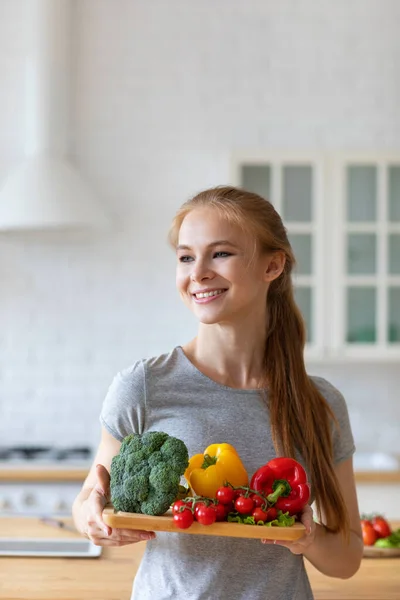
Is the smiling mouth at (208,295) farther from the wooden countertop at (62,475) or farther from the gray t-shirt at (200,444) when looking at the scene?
the wooden countertop at (62,475)

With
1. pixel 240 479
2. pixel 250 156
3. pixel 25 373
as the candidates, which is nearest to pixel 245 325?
pixel 240 479

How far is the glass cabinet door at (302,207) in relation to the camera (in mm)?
4242

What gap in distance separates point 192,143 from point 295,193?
72 centimetres

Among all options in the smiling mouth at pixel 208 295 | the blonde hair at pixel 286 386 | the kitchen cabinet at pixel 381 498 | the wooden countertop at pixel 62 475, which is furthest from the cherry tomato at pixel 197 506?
the kitchen cabinet at pixel 381 498

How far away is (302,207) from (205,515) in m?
2.92

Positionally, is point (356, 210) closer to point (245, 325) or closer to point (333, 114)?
point (333, 114)

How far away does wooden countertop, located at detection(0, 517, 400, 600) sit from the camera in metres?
2.01

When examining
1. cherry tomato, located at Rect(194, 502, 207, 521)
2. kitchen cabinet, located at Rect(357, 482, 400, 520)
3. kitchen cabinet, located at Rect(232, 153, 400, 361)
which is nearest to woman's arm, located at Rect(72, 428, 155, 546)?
cherry tomato, located at Rect(194, 502, 207, 521)

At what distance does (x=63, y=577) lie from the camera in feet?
6.95

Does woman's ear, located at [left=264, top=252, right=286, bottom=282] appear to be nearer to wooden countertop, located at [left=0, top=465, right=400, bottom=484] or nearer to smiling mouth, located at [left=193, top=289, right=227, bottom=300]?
smiling mouth, located at [left=193, top=289, right=227, bottom=300]

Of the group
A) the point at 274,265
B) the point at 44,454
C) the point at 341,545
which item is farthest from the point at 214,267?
the point at 44,454

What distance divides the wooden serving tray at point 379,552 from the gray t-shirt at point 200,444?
0.58 meters

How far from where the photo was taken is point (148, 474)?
1569 millimetres

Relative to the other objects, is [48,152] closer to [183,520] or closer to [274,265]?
[274,265]
